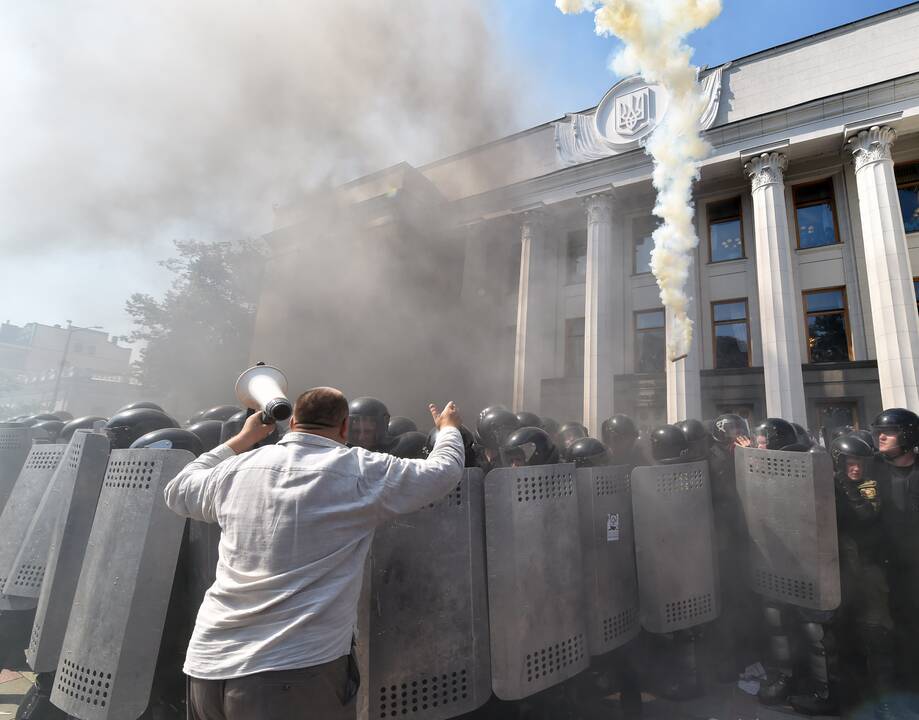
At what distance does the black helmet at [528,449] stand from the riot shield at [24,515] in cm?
318

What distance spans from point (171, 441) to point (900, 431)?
4761mm

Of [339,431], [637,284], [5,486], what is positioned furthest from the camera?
[637,284]

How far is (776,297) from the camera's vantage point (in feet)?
38.1

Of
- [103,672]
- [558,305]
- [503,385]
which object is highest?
[558,305]

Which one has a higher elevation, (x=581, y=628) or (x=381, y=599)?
(x=381, y=599)

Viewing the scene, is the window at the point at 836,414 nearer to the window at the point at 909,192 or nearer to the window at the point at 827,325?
the window at the point at 827,325

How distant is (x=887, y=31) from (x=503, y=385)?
45.3 ft

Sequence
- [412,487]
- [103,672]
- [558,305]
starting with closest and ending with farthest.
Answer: [412,487]
[103,672]
[558,305]

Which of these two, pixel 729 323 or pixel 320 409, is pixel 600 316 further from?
pixel 320 409

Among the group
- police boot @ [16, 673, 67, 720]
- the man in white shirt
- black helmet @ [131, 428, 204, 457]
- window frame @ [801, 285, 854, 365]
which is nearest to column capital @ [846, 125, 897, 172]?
window frame @ [801, 285, 854, 365]

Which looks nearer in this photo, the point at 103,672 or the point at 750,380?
the point at 103,672

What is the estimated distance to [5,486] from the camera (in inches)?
170

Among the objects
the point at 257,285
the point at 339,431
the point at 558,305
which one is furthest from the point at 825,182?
the point at 257,285

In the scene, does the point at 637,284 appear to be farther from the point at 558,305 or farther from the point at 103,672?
the point at 103,672
